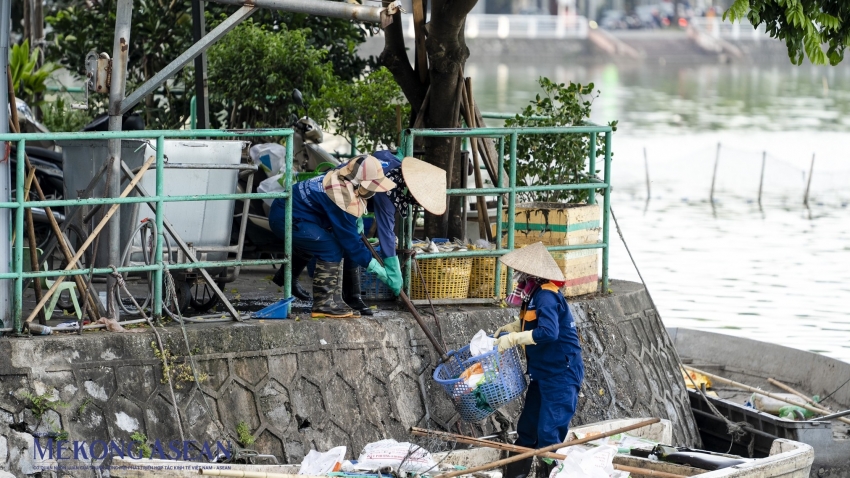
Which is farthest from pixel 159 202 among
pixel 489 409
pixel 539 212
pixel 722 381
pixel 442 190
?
pixel 722 381

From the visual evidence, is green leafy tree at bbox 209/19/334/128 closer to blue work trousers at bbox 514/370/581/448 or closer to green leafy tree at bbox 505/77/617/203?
green leafy tree at bbox 505/77/617/203

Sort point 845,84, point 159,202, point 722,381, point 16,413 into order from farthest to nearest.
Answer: point 845,84, point 722,381, point 159,202, point 16,413

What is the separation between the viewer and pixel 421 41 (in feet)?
32.9

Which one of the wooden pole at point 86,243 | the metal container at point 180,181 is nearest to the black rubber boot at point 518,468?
the metal container at point 180,181

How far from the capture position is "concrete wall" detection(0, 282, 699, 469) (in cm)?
714

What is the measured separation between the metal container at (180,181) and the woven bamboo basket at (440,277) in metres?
1.41

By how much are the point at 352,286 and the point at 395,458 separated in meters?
1.64

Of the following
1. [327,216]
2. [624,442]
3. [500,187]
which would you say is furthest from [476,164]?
[624,442]

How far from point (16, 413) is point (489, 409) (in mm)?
2843

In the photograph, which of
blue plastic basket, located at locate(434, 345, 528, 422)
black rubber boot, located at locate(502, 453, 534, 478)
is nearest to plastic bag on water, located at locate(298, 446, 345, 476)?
blue plastic basket, located at locate(434, 345, 528, 422)

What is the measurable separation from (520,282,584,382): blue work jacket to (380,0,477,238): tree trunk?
2.28 m

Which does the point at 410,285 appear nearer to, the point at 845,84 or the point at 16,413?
the point at 16,413

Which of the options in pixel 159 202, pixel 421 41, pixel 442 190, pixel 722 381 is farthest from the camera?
pixel 722 381

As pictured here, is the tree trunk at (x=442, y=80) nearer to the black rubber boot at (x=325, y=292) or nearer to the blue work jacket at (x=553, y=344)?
the black rubber boot at (x=325, y=292)
